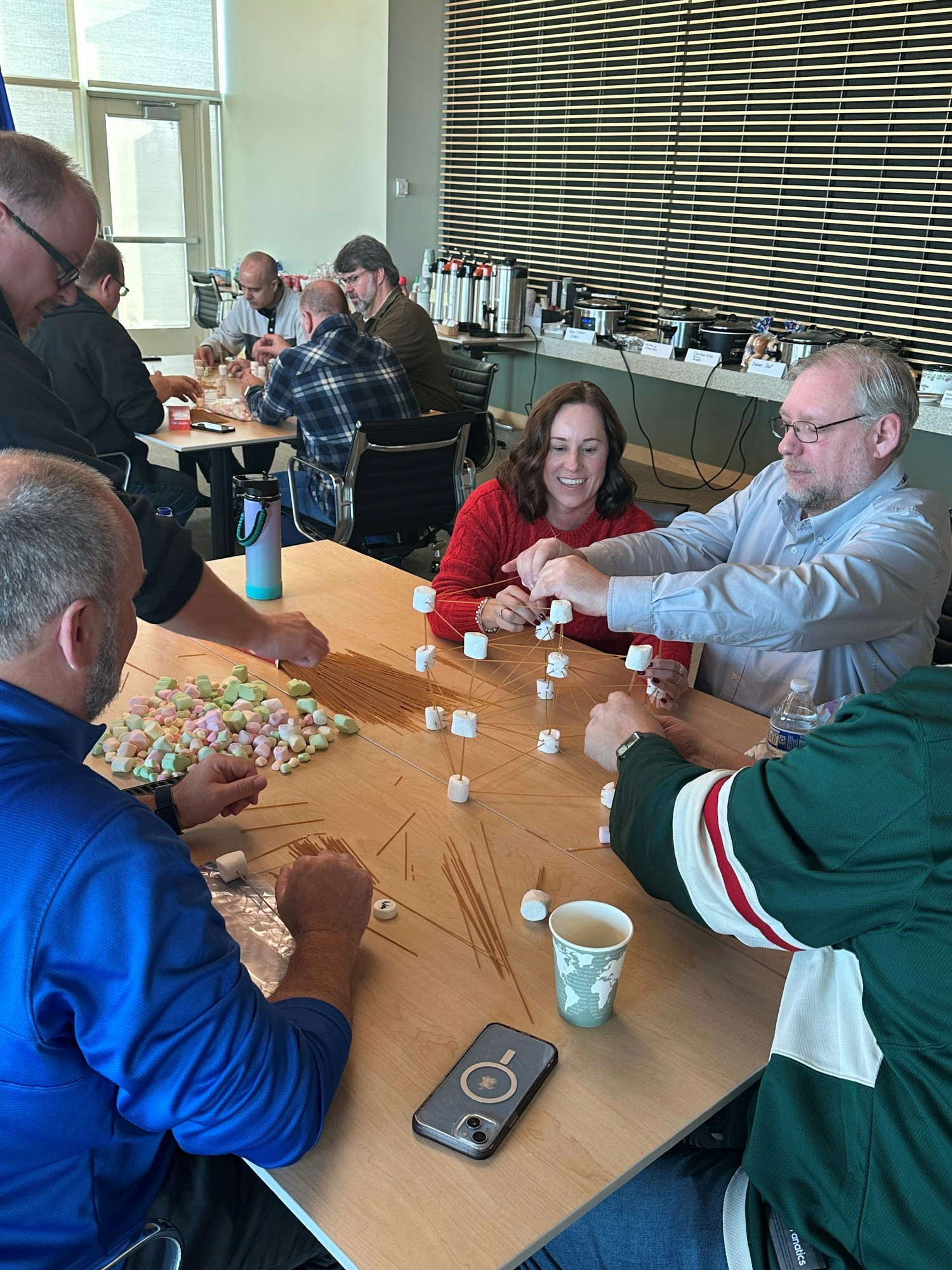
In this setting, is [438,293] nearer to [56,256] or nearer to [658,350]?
[658,350]

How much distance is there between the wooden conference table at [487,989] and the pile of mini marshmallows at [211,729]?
47 millimetres

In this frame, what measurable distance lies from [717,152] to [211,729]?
5943 millimetres

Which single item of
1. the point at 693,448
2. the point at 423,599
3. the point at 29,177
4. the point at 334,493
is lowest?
the point at 693,448

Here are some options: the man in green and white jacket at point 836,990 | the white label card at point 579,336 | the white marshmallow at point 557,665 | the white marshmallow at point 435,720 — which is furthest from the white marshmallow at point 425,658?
the white label card at point 579,336

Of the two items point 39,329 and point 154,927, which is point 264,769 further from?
point 39,329

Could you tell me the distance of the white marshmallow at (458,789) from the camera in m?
1.63

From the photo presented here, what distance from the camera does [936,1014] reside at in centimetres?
102

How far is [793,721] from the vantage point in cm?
175

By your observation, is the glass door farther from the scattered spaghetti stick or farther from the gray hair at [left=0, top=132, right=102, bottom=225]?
the scattered spaghetti stick

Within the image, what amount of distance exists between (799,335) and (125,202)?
7422 millimetres

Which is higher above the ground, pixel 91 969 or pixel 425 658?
pixel 91 969

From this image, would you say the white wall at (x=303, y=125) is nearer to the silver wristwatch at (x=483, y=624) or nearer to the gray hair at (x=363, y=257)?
the gray hair at (x=363, y=257)

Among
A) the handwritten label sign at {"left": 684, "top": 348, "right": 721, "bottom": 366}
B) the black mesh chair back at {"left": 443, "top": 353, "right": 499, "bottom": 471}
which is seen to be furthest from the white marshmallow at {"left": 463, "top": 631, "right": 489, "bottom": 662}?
the handwritten label sign at {"left": 684, "top": 348, "right": 721, "bottom": 366}

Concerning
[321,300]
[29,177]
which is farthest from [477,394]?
[29,177]
